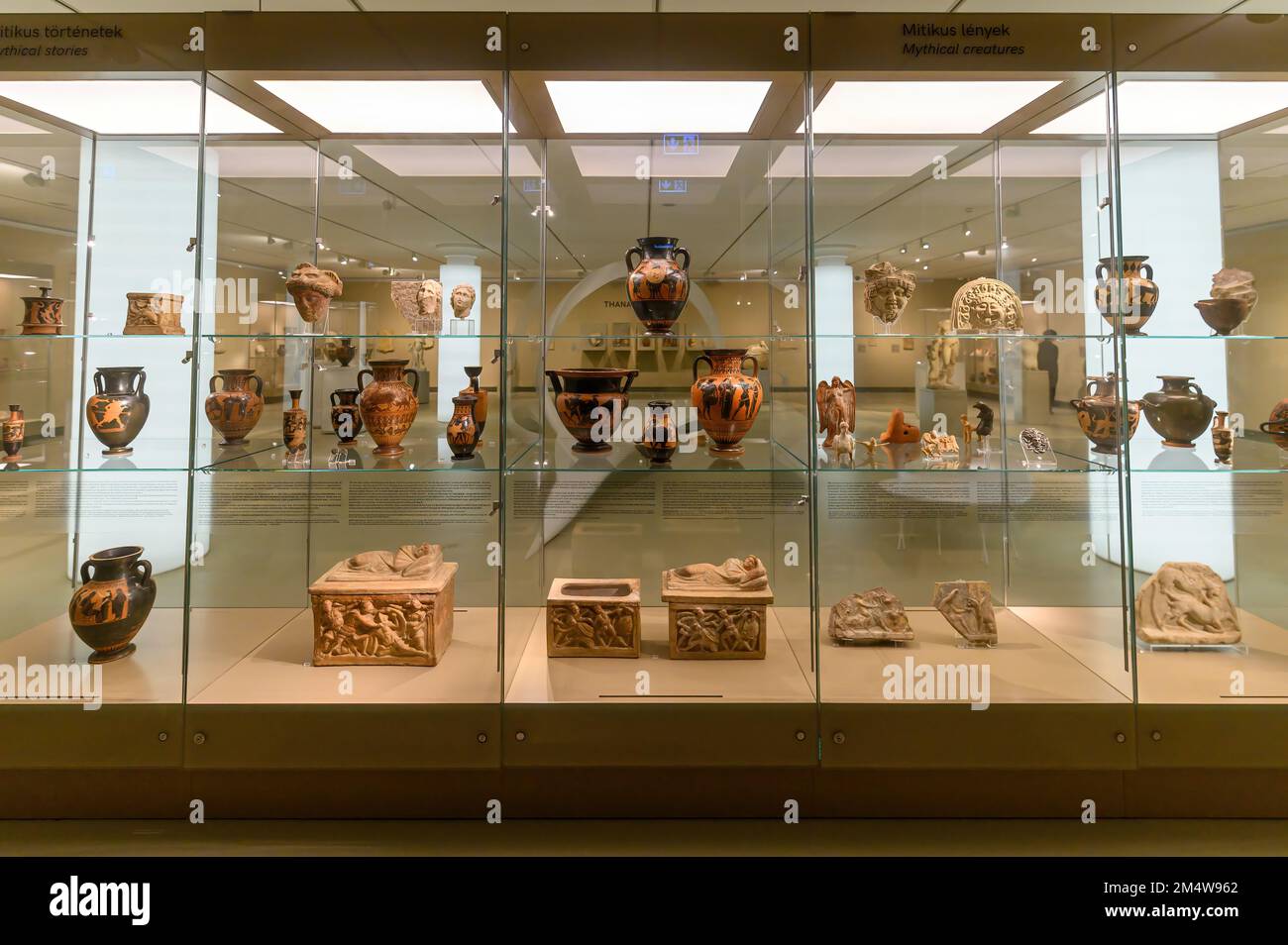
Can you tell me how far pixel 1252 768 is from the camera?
1.99m

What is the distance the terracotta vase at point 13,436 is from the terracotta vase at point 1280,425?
407 cm

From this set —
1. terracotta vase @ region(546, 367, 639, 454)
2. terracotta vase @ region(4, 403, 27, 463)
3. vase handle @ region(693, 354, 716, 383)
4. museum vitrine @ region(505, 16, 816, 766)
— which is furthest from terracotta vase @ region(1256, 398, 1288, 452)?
terracotta vase @ region(4, 403, 27, 463)

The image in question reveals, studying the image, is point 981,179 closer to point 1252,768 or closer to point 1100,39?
point 1100,39

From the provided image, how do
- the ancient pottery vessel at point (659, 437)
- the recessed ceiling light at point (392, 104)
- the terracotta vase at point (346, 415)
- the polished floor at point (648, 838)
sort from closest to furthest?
the polished floor at point (648, 838)
the recessed ceiling light at point (392, 104)
the ancient pottery vessel at point (659, 437)
the terracotta vase at point (346, 415)

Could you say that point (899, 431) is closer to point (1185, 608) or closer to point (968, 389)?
point (968, 389)

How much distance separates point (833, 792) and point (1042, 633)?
3.22 ft

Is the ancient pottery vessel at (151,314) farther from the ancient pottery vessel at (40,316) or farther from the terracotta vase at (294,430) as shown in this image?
the terracotta vase at (294,430)

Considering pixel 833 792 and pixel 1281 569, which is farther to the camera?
pixel 1281 569

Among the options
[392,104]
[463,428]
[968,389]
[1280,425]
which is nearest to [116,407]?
[463,428]

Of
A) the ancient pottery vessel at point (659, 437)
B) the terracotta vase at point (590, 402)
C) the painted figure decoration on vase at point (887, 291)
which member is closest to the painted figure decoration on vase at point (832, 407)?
the painted figure decoration on vase at point (887, 291)

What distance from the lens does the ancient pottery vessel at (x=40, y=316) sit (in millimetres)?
2191

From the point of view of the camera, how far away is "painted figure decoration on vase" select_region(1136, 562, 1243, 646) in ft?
7.50

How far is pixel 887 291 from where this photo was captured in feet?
7.47
